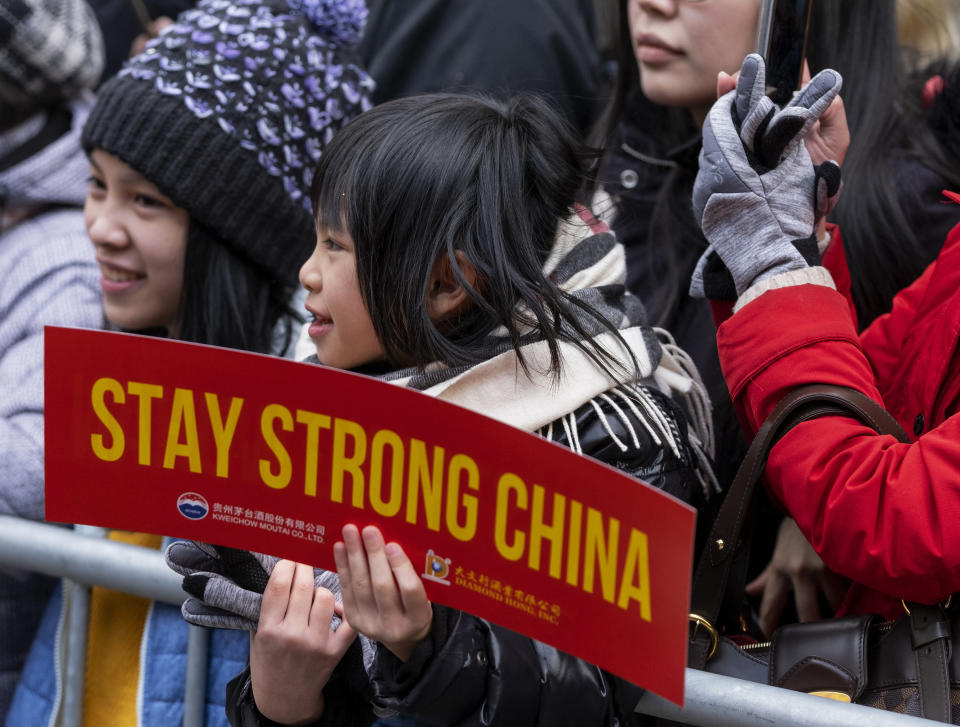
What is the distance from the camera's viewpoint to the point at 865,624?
1.50 metres

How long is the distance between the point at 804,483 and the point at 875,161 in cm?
85

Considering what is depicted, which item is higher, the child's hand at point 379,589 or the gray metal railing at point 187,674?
the child's hand at point 379,589

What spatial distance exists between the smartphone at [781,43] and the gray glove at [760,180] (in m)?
0.05

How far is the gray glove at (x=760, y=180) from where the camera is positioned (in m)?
1.54

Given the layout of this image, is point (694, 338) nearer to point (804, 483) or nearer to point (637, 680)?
point (804, 483)

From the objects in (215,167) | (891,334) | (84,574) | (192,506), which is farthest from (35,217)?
(891,334)

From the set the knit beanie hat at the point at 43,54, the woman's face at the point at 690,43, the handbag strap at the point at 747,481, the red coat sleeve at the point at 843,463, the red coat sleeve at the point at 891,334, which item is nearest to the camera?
the red coat sleeve at the point at 843,463

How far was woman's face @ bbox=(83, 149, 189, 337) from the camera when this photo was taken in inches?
88.7

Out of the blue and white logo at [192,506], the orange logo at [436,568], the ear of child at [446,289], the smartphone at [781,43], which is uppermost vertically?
the smartphone at [781,43]

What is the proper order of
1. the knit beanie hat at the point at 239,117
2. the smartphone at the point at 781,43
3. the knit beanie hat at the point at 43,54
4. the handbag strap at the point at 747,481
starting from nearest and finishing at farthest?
the handbag strap at the point at 747,481
the smartphone at the point at 781,43
the knit beanie hat at the point at 239,117
the knit beanie hat at the point at 43,54

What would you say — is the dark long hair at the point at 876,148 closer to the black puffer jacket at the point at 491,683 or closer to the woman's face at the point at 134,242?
the black puffer jacket at the point at 491,683

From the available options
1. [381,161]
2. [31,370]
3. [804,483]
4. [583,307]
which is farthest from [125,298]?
[804,483]

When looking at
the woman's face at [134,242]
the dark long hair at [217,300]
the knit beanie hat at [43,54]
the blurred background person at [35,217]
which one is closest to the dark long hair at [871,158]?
the dark long hair at [217,300]

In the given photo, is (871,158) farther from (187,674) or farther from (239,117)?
(187,674)
